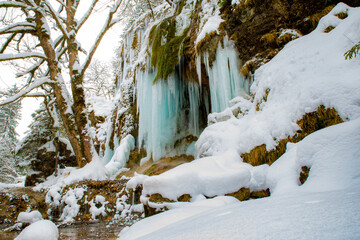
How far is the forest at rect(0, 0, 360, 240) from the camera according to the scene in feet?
4.11

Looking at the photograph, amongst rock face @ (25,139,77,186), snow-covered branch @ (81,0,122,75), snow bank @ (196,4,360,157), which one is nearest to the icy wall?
snow bank @ (196,4,360,157)

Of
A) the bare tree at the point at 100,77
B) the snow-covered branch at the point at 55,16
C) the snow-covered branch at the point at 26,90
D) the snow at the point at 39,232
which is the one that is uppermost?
the bare tree at the point at 100,77

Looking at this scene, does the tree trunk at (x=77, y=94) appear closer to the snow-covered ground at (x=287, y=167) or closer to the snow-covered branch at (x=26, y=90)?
the snow-covered branch at (x=26, y=90)

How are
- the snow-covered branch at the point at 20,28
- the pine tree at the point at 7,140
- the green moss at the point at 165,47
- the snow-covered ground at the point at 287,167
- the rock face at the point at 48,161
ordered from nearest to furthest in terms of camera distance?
the snow-covered ground at the point at 287,167 → the snow-covered branch at the point at 20,28 → the green moss at the point at 165,47 → the rock face at the point at 48,161 → the pine tree at the point at 7,140

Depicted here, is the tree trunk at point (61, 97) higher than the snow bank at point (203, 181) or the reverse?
higher

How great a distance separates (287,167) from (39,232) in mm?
2947

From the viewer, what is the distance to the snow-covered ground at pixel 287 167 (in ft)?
Answer: 2.35

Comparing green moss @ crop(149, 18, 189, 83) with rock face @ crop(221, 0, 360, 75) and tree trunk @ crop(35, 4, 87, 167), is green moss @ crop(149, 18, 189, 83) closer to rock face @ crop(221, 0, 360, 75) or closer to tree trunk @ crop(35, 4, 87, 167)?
rock face @ crop(221, 0, 360, 75)

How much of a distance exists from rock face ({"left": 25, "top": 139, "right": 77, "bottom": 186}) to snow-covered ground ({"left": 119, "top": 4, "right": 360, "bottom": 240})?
429 inches

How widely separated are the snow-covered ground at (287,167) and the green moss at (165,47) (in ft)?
13.9

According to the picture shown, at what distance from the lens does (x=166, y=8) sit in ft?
41.8

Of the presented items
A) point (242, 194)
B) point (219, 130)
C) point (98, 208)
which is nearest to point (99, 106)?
point (98, 208)

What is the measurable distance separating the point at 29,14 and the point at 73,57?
2052mm

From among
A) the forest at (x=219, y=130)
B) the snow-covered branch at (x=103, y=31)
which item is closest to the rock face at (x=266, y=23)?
the forest at (x=219, y=130)
